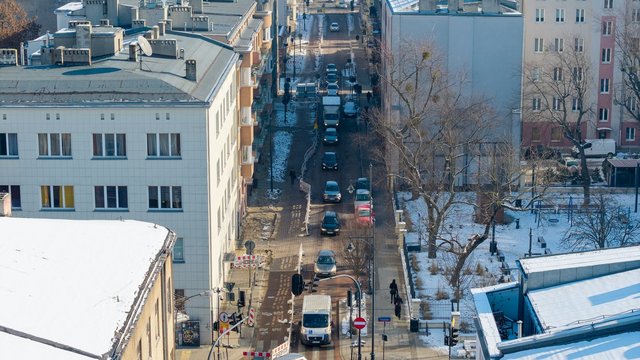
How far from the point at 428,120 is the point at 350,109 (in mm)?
26754

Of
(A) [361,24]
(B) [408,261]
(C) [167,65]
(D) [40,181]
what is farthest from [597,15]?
(A) [361,24]

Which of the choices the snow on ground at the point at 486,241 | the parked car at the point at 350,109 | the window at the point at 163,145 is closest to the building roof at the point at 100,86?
the window at the point at 163,145

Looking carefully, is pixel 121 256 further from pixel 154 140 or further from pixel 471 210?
pixel 471 210

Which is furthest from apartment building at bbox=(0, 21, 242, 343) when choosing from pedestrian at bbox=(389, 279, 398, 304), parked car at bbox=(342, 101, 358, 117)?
parked car at bbox=(342, 101, 358, 117)

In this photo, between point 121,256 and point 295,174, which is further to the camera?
point 295,174

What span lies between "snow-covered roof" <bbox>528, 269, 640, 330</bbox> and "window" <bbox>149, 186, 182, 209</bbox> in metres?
18.9

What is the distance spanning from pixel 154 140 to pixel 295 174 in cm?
3096

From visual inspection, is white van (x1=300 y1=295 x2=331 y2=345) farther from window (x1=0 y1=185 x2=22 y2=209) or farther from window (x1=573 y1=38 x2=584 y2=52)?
window (x1=573 y1=38 x2=584 y2=52)

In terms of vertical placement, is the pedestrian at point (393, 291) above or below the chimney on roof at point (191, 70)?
below

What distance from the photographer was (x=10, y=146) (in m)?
53.6

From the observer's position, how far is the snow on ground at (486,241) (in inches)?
2382

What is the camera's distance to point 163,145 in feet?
176

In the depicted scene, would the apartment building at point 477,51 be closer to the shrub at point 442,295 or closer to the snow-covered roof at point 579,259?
the shrub at point 442,295

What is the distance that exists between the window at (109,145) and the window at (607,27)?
44.8 meters
